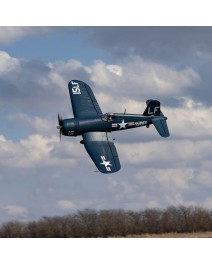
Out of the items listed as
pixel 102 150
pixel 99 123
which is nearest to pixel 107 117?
pixel 99 123

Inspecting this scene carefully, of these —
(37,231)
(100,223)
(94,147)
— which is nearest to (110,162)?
(94,147)

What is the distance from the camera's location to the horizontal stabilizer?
29453 millimetres

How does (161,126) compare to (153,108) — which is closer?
(161,126)

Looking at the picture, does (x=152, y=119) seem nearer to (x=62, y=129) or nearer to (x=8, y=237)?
(x=62, y=129)

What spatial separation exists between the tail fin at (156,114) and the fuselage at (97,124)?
1.91 meters

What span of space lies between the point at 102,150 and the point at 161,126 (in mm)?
4726

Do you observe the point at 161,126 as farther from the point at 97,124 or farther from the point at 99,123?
the point at 97,124

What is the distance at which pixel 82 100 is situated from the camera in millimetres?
30469

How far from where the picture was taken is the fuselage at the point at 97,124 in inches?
1090

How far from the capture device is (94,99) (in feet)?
101

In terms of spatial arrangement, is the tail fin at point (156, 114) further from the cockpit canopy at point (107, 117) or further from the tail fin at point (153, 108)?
the cockpit canopy at point (107, 117)

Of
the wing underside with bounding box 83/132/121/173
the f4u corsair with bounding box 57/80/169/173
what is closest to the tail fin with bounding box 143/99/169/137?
the f4u corsair with bounding box 57/80/169/173

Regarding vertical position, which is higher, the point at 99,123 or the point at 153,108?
the point at 153,108

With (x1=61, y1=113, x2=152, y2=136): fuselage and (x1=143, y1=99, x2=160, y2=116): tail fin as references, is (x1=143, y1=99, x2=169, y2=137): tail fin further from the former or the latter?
(x1=61, y1=113, x2=152, y2=136): fuselage
